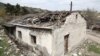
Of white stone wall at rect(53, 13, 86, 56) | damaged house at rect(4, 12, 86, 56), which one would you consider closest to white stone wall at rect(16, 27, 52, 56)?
damaged house at rect(4, 12, 86, 56)

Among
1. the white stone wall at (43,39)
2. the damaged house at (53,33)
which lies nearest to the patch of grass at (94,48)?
the damaged house at (53,33)

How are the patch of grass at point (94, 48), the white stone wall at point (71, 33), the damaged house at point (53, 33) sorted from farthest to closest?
the patch of grass at point (94, 48) < the white stone wall at point (71, 33) < the damaged house at point (53, 33)

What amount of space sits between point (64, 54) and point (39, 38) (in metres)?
3.05

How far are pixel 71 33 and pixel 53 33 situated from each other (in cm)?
377

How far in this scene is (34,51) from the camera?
13336 mm

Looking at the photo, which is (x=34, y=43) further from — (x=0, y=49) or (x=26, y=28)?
(x=0, y=49)

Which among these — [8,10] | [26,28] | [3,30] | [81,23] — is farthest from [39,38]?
[8,10]

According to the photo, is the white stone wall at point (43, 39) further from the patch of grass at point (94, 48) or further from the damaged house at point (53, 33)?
the patch of grass at point (94, 48)

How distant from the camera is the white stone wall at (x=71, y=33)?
11.7 m

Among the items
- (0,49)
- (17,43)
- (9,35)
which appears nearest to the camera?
(0,49)

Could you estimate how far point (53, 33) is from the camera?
1112cm

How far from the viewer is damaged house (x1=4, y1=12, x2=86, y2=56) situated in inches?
454

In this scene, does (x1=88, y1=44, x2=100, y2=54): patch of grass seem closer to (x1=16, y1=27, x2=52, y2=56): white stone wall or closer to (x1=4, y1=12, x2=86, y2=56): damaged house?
(x1=4, y1=12, x2=86, y2=56): damaged house

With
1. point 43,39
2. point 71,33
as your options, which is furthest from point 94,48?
point 43,39
